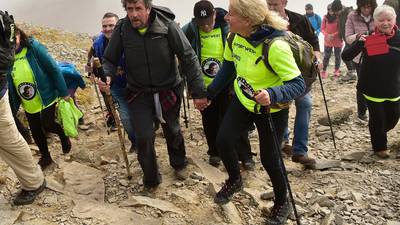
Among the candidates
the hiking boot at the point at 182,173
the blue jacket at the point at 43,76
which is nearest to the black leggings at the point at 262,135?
the hiking boot at the point at 182,173

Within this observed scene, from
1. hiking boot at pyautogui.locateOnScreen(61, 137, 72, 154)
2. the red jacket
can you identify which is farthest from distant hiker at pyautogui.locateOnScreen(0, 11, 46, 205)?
the red jacket

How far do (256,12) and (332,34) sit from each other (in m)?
11.8

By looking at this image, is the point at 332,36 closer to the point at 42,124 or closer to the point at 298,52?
the point at 298,52

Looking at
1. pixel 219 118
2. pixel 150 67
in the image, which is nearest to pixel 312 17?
pixel 219 118

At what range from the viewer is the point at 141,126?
19.0 ft

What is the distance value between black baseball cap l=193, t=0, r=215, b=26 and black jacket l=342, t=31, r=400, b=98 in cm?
272

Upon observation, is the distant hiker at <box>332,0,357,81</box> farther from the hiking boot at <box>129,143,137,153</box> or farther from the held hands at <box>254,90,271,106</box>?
the held hands at <box>254,90,271,106</box>

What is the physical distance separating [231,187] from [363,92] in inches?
143

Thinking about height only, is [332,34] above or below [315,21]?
below

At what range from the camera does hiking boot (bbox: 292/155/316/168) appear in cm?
716

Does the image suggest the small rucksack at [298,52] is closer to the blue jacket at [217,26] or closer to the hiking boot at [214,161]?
the blue jacket at [217,26]

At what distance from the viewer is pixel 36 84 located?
6.43 meters

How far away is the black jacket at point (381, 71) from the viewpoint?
7.13 m

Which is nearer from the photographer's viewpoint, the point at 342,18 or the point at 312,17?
the point at 342,18
